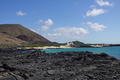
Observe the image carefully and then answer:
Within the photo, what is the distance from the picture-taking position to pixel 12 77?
10.9 m

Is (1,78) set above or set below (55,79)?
above

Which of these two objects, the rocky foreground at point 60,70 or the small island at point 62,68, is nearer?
the rocky foreground at point 60,70

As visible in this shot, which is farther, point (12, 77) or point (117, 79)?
point (117, 79)

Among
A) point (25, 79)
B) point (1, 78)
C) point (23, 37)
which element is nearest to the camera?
point (1, 78)

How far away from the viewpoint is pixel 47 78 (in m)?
12.9

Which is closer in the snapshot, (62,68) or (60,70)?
(60,70)

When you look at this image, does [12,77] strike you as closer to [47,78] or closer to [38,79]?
[38,79]

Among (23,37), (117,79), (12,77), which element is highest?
(23,37)

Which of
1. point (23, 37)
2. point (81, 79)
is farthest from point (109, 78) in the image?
point (23, 37)

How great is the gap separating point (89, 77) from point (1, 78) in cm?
935

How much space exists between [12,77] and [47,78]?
378 centimetres

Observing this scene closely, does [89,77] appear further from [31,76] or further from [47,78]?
[31,76]

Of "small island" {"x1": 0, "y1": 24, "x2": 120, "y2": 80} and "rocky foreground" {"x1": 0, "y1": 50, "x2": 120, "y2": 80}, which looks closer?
"rocky foreground" {"x1": 0, "y1": 50, "x2": 120, "y2": 80}

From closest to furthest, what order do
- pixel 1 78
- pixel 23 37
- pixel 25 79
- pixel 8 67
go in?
pixel 1 78 → pixel 25 79 → pixel 8 67 → pixel 23 37
